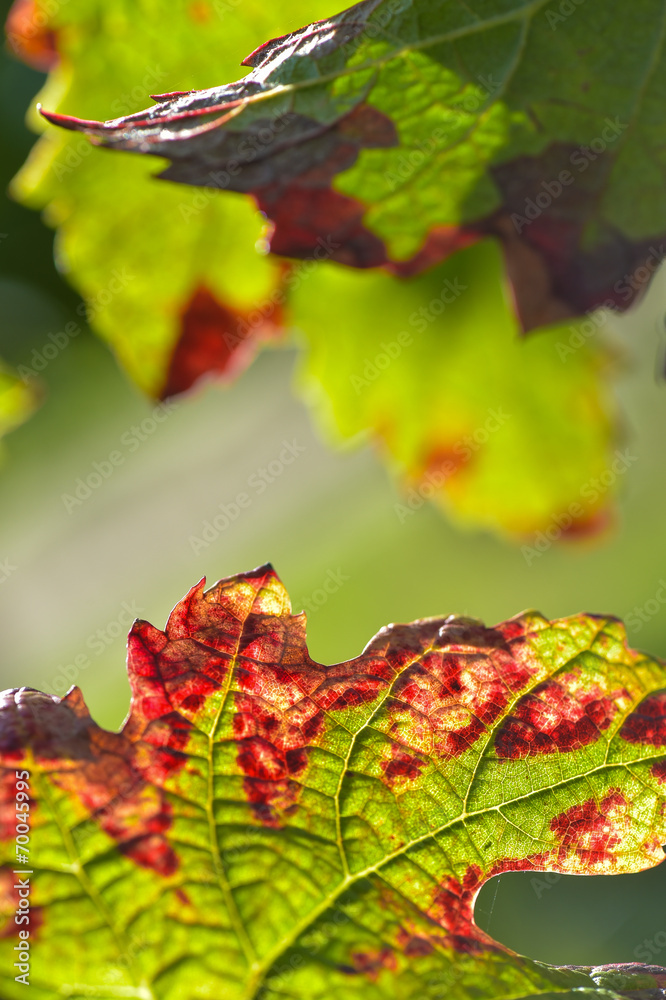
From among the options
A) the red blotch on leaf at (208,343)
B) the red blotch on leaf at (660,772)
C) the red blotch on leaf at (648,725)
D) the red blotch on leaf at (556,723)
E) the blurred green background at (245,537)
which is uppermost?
the red blotch on leaf at (208,343)

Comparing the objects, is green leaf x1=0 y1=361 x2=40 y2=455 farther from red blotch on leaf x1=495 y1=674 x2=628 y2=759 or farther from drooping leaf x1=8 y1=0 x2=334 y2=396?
red blotch on leaf x1=495 y1=674 x2=628 y2=759

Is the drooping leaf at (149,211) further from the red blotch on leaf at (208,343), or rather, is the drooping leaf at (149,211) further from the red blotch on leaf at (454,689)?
the red blotch on leaf at (454,689)

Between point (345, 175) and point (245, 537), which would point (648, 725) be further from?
point (245, 537)

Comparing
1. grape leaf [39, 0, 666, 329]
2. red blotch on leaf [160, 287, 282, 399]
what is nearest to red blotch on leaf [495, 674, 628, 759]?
grape leaf [39, 0, 666, 329]

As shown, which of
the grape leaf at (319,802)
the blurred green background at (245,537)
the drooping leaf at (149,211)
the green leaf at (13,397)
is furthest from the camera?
the blurred green background at (245,537)

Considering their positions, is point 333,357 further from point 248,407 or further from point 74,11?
point 248,407

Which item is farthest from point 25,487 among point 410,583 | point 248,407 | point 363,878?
point 363,878

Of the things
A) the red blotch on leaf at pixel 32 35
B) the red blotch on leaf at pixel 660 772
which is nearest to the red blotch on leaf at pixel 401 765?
the red blotch on leaf at pixel 660 772
